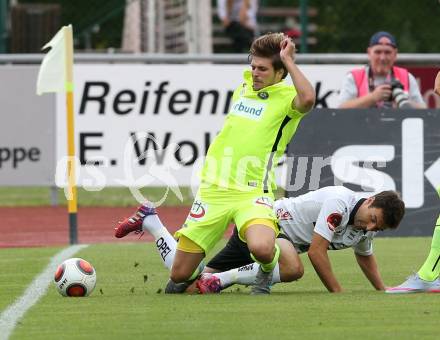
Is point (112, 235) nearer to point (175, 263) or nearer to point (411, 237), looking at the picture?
point (411, 237)

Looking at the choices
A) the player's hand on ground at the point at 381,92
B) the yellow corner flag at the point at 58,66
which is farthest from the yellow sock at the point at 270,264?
the player's hand on ground at the point at 381,92

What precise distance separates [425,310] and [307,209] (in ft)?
5.93

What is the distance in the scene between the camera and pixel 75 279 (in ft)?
30.2

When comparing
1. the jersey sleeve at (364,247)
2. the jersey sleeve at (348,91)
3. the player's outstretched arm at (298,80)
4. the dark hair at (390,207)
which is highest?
the player's outstretched arm at (298,80)

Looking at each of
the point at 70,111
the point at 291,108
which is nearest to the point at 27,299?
the point at 291,108

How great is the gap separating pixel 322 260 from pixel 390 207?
1.99ft

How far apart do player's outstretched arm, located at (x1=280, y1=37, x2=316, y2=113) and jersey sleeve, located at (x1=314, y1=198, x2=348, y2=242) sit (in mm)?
712

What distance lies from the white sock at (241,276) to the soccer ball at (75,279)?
3.11 ft

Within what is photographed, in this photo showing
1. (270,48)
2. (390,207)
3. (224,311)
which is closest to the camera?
(224,311)

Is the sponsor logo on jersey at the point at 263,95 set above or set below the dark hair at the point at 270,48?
below

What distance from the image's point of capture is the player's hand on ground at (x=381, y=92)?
14414 millimetres

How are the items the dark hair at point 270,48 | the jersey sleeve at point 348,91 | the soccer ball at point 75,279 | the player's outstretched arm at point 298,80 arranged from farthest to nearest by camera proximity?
the jersey sleeve at point 348,91, the dark hair at point 270,48, the soccer ball at point 75,279, the player's outstretched arm at point 298,80

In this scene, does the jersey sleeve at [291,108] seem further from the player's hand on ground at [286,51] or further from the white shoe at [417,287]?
the white shoe at [417,287]

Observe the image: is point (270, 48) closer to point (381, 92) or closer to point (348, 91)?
point (381, 92)
